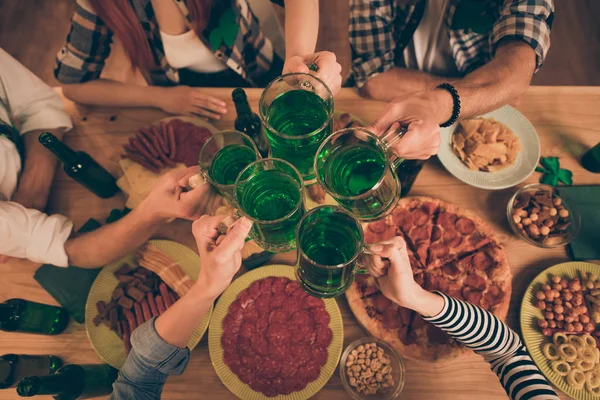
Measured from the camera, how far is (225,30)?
155 centimetres

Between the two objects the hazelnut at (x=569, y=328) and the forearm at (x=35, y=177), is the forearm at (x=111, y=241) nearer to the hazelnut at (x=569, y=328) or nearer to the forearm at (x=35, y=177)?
the forearm at (x=35, y=177)

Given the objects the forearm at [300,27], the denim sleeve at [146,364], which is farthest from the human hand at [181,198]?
the forearm at [300,27]

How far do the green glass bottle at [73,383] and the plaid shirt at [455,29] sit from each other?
1425mm

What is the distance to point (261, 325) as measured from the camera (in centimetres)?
124

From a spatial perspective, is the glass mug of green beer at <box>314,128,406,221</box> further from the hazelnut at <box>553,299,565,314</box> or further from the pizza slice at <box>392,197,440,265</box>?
the hazelnut at <box>553,299,565,314</box>

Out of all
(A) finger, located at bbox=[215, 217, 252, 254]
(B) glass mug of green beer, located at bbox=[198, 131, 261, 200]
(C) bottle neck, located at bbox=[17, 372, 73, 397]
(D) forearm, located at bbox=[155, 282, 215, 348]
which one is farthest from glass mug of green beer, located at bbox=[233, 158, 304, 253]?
(C) bottle neck, located at bbox=[17, 372, 73, 397]

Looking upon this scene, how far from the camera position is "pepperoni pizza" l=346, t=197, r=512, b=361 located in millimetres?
1208

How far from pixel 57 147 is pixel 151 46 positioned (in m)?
0.61

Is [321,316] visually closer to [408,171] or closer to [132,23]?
[408,171]

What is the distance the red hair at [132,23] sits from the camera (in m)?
1.34

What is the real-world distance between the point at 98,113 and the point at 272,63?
83 centimetres

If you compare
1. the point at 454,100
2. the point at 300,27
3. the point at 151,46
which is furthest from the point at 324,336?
the point at 151,46

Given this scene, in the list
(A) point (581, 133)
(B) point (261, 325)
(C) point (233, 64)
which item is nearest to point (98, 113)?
(C) point (233, 64)

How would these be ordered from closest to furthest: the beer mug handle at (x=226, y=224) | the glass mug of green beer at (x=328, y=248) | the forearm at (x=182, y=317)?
the glass mug of green beer at (x=328, y=248), the beer mug handle at (x=226, y=224), the forearm at (x=182, y=317)
